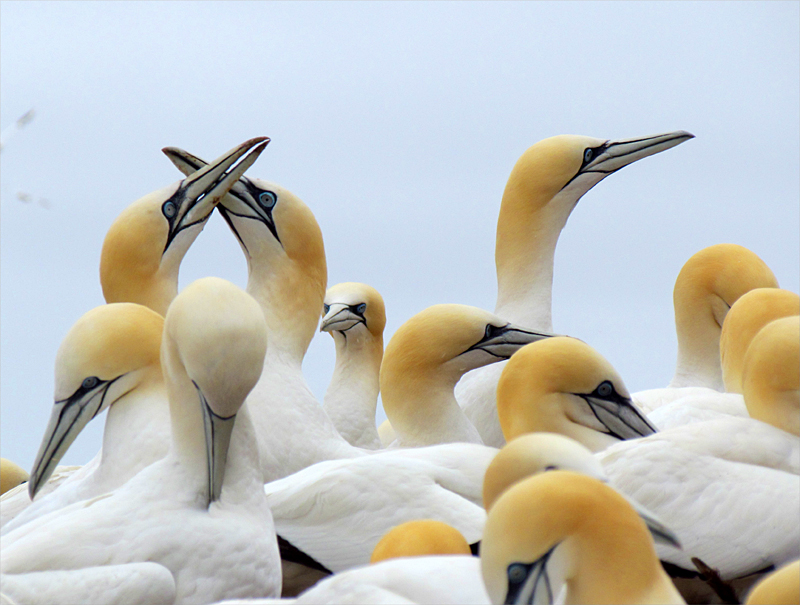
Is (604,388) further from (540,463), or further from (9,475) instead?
(9,475)

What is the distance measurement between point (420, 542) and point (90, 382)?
5.46ft

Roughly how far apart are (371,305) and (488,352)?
1914 mm

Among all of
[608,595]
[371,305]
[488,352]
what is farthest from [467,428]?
[608,595]

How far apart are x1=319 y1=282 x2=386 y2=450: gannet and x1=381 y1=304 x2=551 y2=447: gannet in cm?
140

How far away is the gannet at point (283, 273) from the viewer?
195 inches

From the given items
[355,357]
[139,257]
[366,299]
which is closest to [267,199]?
[139,257]

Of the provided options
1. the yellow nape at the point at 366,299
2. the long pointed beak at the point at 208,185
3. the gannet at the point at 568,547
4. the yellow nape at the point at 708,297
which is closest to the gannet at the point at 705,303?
the yellow nape at the point at 708,297

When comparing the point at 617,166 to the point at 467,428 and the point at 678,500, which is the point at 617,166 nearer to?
the point at 467,428

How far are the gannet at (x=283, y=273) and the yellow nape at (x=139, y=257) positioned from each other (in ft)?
0.92

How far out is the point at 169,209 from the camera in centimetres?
515

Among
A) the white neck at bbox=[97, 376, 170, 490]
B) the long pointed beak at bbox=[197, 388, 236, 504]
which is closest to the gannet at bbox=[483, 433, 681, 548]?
the long pointed beak at bbox=[197, 388, 236, 504]

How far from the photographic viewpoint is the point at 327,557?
12.7 ft

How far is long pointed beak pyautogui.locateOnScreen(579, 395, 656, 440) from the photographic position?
14.6ft

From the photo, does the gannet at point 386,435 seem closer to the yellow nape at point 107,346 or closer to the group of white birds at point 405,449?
the group of white birds at point 405,449
